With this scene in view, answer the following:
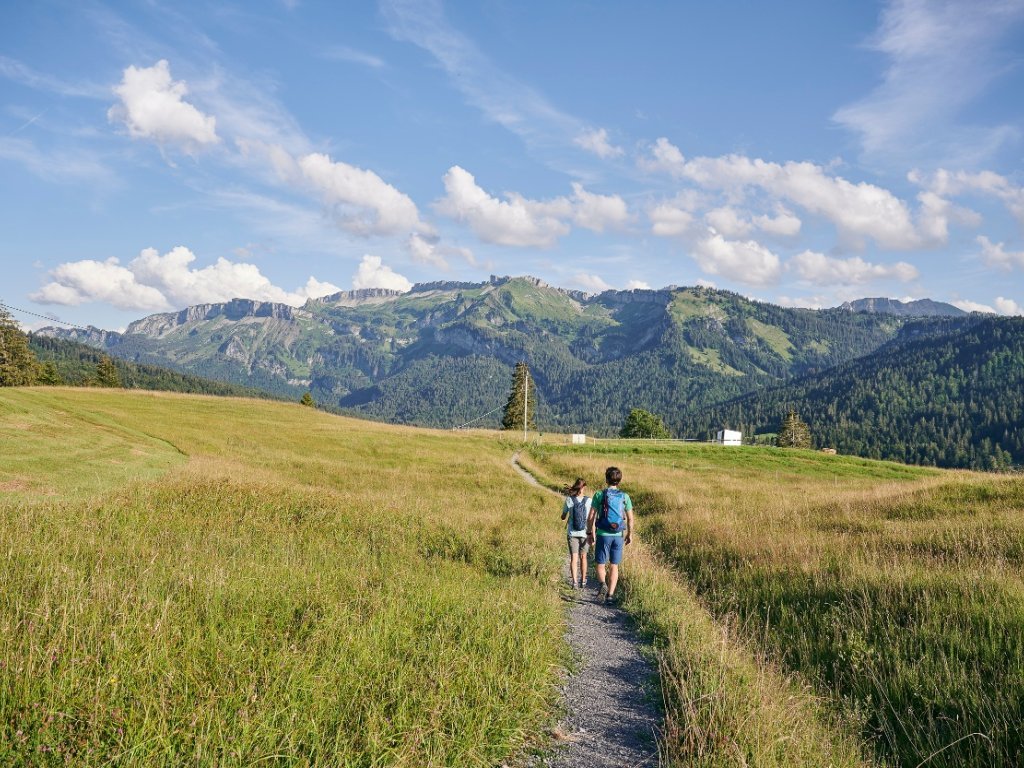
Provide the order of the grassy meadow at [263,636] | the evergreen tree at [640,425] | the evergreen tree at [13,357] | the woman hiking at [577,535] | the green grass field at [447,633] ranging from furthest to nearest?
the evergreen tree at [640,425], the evergreen tree at [13,357], the woman hiking at [577,535], the green grass field at [447,633], the grassy meadow at [263,636]

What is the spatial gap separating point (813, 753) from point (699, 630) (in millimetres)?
3382

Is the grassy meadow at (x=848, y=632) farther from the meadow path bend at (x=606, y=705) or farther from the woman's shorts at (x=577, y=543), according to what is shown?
the woman's shorts at (x=577, y=543)

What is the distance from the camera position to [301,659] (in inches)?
209

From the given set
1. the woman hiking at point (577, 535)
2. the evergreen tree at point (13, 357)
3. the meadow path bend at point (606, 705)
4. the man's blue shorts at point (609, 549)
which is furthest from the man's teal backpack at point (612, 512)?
the evergreen tree at point (13, 357)

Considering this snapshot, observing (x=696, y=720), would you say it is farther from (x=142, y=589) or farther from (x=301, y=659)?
(x=142, y=589)

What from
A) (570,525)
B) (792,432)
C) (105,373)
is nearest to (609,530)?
(570,525)

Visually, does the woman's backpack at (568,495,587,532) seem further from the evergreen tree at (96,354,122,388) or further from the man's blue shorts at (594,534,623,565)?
the evergreen tree at (96,354,122,388)

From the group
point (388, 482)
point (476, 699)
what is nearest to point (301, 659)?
point (476, 699)

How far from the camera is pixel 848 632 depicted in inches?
304

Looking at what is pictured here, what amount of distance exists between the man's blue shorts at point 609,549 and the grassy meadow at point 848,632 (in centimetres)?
68

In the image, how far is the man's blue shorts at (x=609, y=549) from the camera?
1123 cm

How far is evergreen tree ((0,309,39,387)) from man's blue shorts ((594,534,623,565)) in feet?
301

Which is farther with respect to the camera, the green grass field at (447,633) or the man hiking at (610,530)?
the man hiking at (610,530)

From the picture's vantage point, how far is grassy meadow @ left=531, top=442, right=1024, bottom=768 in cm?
521
